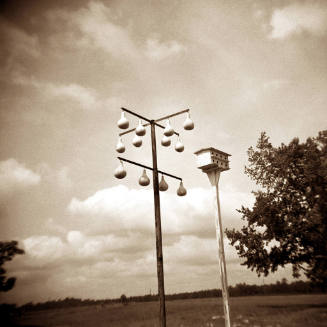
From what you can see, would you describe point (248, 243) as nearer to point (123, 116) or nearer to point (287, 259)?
point (287, 259)

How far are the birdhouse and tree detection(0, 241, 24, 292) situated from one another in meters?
31.1

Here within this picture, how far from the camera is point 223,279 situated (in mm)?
6562

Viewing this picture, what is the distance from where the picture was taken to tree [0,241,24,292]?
31641mm

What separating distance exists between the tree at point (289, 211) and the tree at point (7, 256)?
73.9 ft

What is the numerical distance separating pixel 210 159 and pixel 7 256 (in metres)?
32.5

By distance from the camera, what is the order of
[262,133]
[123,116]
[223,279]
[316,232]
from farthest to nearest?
1. [262,133]
2. [316,232]
3. [123,116]
4. [223,279]

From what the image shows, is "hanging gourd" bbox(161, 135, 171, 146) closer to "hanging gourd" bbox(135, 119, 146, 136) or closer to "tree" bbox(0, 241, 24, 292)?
"hanging gourd" bbox(135, 119, 146, 136)

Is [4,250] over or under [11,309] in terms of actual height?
over

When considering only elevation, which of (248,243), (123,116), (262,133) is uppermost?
(262,133)

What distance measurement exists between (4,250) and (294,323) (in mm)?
27453

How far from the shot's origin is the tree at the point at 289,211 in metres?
21.1

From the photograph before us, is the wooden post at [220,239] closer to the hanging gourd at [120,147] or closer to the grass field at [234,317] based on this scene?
the hanging gourd at [120,147]

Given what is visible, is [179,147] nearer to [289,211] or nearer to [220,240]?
[220,240]

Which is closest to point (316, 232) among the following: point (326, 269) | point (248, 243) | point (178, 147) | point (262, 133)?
point (326, 269)
